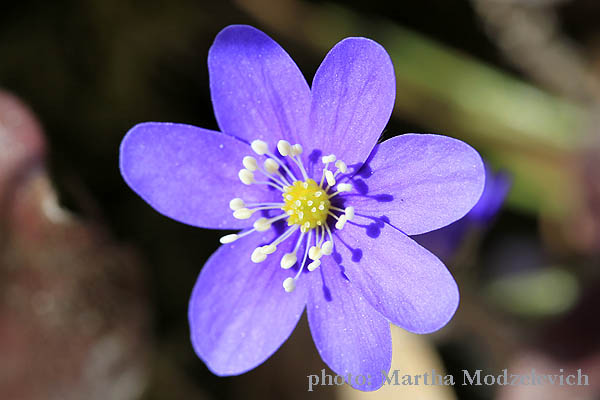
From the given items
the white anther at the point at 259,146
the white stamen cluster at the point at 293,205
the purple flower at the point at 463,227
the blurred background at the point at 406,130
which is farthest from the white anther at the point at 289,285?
the blurred background at the point at 406,130

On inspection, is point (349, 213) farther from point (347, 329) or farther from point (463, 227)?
point (463, 227)

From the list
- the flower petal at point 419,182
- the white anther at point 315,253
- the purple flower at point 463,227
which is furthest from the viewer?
the purple flower at point 463,227

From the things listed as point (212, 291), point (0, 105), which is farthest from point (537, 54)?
point (0, 105)

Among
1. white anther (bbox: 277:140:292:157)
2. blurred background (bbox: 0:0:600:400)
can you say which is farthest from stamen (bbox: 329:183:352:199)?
blurred background (bbox: 0:0:600:400)

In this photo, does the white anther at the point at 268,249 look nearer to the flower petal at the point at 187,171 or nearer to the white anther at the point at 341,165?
the flower petal at the point at 187,171

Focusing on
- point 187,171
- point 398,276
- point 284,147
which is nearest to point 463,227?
point 398,276

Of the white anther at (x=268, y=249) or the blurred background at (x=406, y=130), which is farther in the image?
the blurred background at (x=406, y=130)

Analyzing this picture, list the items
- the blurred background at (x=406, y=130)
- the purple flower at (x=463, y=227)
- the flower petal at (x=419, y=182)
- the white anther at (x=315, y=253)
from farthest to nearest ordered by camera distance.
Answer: the blurred background at (x=406, y=130) → the purple flower at (x=463, y=227) → the white anther at (x=315, y=253) → the flower petal at (x=419, y=182)

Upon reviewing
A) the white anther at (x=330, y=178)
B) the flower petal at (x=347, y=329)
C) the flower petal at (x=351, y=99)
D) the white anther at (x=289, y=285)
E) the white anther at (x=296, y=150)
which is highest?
the flower petal at (x=351, y=99)
